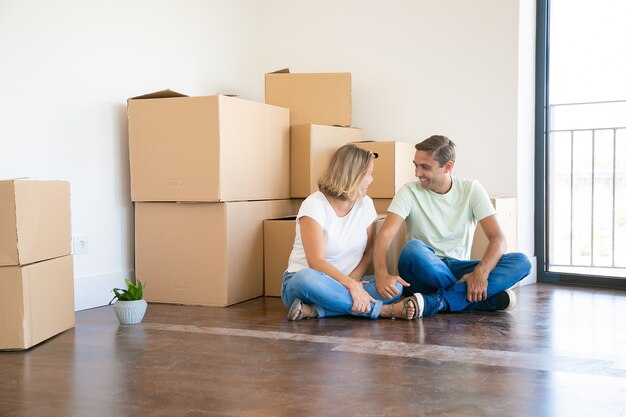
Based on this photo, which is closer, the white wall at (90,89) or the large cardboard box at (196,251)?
the white wall at (90,89)

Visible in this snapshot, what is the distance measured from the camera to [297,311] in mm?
2680

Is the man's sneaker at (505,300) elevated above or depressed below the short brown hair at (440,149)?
below

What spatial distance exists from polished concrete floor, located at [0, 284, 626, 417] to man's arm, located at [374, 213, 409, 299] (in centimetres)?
12

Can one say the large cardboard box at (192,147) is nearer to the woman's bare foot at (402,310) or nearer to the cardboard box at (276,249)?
the cardboard box at (276,249)

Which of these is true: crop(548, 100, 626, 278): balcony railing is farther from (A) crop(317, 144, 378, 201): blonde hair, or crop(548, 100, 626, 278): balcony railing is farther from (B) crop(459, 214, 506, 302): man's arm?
(A) crop(317, 144, 378, 201): blonde hair

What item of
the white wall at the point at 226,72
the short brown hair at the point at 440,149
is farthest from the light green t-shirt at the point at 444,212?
the white wall at the point at 226,72

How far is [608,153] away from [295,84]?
1714mm

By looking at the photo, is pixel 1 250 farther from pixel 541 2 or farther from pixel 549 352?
pixel 541 2

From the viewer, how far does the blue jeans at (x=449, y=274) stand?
275cm

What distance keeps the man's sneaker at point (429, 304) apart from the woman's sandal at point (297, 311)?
41cm

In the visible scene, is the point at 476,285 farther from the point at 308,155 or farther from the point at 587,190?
the point at 587,190

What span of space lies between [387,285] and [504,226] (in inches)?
40.3

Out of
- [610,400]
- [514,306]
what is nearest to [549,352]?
[610,400]

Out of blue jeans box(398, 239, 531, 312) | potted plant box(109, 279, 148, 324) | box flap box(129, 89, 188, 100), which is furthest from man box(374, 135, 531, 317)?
box flap box(129, 89, 188, 100)
